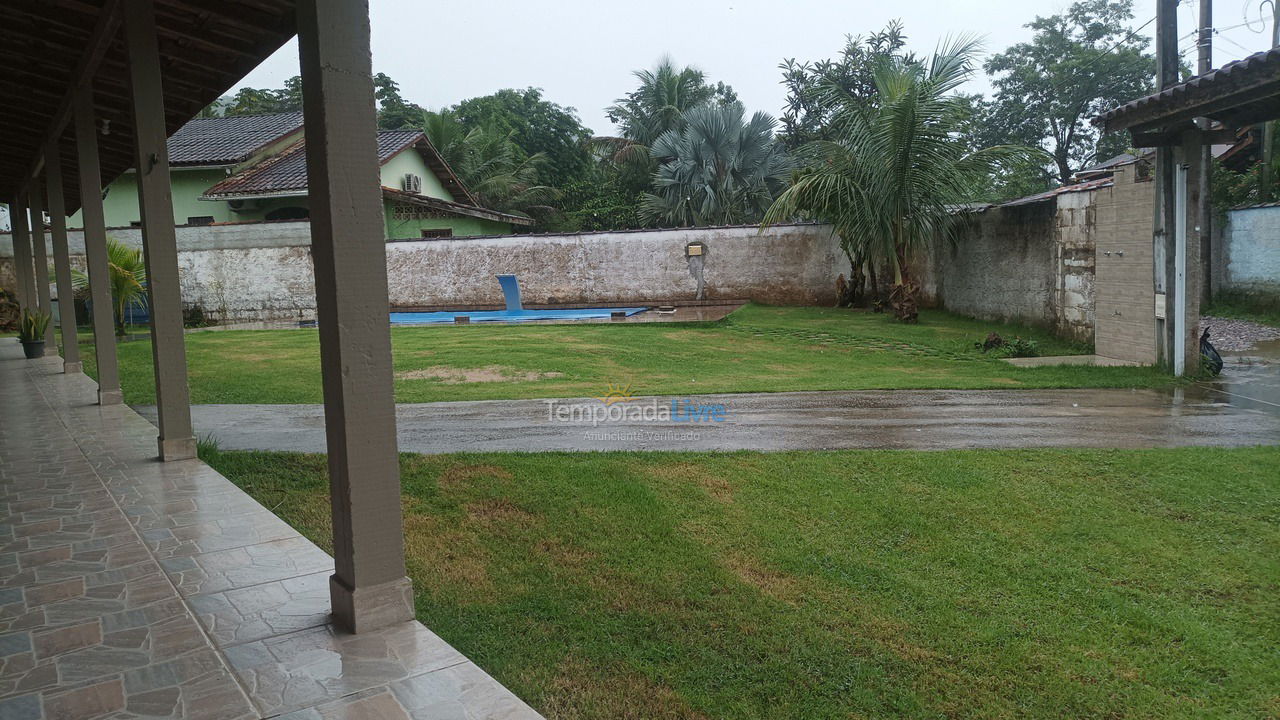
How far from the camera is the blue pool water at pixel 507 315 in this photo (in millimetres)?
A: 18828

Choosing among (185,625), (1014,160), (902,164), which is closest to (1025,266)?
(902,164)

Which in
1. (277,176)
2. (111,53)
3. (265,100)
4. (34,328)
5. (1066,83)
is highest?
(265,100)

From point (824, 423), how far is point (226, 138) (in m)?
23.2

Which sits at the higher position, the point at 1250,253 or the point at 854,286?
the point at 1250,253

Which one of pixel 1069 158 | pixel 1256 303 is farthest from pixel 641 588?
pixel 1069 158

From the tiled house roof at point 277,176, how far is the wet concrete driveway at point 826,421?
13.8 meters

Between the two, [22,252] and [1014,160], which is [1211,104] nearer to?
[22,252]

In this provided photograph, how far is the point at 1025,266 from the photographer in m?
13.0

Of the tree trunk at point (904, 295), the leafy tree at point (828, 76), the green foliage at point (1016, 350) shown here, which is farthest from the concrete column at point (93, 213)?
the leafy tree at point (828, 76)

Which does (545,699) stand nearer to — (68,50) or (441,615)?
(441,615)

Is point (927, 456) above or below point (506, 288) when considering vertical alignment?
below

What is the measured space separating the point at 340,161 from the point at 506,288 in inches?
646

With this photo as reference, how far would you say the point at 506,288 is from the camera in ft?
62.5

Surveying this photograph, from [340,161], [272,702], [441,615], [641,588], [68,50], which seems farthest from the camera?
[68,50]
